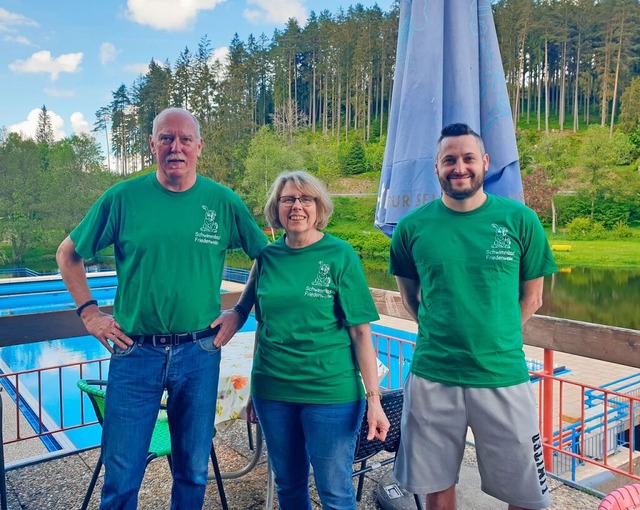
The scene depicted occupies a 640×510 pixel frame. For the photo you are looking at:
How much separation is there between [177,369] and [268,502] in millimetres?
749

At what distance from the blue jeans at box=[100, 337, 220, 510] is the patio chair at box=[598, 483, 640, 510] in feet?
3.60

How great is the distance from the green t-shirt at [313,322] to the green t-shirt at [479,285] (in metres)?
0.21

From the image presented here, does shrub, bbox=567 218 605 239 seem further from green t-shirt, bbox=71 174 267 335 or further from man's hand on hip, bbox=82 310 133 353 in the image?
man's hand on hip, bbox=82 310 133 353

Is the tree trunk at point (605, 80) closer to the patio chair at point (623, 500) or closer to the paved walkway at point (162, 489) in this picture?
the paved walkway at point (162, 489)

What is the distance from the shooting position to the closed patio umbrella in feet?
6.69

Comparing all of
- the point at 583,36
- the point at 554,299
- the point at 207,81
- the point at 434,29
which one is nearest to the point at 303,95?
the point at 207,81

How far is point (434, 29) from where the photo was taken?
2.06m

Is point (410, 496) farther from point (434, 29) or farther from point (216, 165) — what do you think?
point (216, 165)

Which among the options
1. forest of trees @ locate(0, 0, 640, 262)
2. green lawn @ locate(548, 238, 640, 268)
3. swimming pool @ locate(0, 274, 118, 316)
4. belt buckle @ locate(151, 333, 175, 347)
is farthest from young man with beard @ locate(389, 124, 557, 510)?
forest of trees @ locate(0, 0, 640, 262)

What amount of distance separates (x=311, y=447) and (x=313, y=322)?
1.17 ft

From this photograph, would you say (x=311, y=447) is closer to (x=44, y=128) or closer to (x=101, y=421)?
(x=101, y=421)

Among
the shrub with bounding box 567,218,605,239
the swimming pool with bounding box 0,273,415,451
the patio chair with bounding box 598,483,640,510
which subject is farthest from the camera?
the shrub with bounding box 567,218,605,239

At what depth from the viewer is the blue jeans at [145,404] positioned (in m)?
1.62

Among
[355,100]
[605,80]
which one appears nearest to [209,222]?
[355,100]
